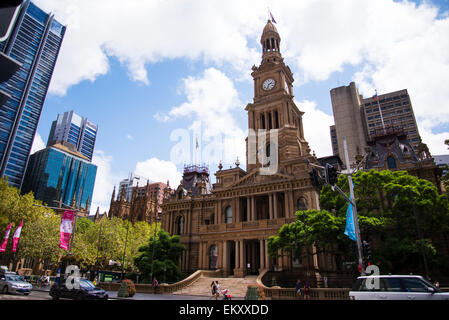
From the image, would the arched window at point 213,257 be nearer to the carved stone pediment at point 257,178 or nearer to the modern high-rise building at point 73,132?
the carved stone pediment at point 257,178

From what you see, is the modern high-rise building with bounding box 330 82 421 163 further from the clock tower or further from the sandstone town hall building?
the sandstone town hall building

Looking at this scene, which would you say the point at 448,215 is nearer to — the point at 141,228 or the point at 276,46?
the point at 276,46

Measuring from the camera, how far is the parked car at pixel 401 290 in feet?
35.9

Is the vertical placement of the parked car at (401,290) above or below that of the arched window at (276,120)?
below

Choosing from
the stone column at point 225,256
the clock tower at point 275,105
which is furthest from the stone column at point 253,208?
the clock tower at point 275,105

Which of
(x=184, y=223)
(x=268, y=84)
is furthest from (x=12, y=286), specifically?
(x=268, y=84)

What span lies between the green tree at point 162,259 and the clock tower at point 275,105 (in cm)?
1741

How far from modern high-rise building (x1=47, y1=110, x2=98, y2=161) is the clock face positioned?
448 feet

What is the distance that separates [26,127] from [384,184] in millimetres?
123553

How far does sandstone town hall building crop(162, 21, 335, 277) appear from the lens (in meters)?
40.0

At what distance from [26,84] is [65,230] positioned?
361 ft

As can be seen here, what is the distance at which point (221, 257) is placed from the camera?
42.1 m

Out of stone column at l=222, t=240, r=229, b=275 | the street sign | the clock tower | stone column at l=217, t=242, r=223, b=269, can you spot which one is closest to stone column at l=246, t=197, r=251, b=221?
stone column at l=222, t=240, r=229, b=275
